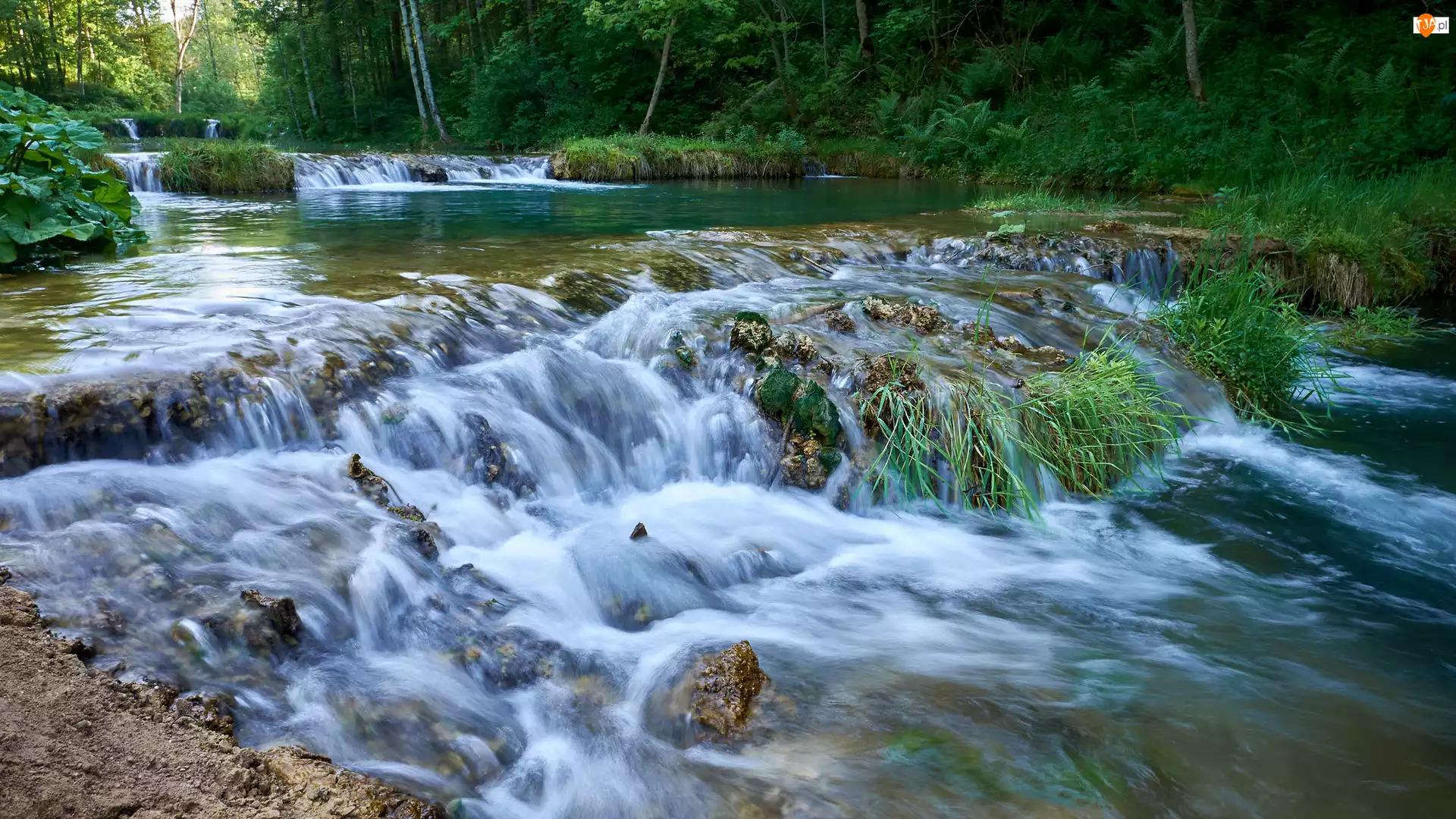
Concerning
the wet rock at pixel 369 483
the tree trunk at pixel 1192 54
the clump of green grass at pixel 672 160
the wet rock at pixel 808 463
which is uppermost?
the tree trunk at pixel 1192 54

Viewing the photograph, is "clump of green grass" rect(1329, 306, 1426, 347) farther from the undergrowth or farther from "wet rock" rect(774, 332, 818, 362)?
the undergrowth

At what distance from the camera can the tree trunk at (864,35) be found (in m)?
23.6

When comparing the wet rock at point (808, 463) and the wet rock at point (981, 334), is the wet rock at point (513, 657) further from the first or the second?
the wet rock at point (981, 334)

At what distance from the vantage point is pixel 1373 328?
7.99m

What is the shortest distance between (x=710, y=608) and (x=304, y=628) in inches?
62.0

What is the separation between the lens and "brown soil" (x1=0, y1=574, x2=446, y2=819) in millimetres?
1672

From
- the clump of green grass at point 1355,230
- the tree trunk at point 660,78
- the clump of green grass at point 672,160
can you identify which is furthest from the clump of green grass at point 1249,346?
the tree trunk at point 660,78

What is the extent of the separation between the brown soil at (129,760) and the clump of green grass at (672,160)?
1768cm

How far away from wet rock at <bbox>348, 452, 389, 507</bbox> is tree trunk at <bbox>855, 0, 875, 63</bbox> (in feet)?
76.0

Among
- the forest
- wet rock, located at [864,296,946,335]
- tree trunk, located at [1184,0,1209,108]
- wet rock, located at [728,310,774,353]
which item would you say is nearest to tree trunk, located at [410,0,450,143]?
the forest

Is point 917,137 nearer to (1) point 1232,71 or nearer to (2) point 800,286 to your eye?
(1) point 1232,71

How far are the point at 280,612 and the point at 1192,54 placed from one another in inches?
735

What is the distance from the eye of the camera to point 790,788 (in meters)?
2.49

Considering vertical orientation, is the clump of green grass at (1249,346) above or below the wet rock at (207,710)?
above
